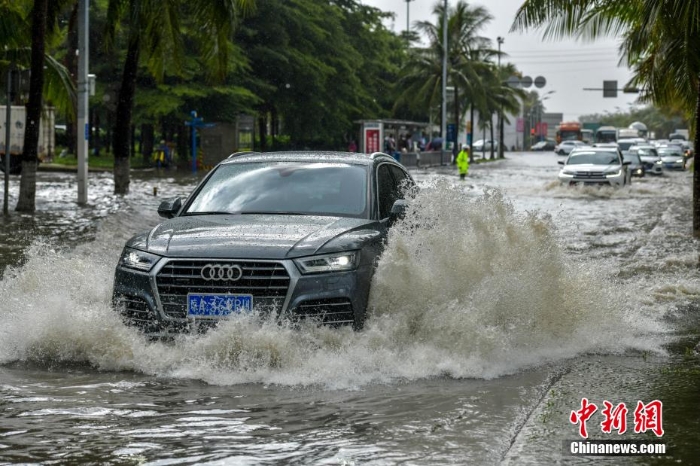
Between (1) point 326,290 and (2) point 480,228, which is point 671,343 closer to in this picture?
(2) point 480,228

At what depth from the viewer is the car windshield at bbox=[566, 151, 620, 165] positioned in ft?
120

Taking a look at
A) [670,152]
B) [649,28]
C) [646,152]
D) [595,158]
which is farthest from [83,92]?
[670,152]

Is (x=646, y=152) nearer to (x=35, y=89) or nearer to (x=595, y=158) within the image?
(x=595, y=158)

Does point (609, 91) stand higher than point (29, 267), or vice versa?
point (609, 91)

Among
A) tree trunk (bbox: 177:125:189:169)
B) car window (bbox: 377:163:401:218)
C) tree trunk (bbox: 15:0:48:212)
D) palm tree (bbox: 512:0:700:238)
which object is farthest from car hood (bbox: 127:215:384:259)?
tree trunk (bbox: 177:125:189:169)

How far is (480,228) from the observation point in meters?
8.77

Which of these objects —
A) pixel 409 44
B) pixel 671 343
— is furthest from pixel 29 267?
pixel 409 44

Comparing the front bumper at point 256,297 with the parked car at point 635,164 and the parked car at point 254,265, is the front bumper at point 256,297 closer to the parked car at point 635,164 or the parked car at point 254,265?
the parked car at point 254,265

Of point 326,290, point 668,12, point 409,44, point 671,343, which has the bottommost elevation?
point 671,343

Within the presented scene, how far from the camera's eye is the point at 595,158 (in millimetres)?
36781

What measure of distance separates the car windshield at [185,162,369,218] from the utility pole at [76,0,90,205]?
626 inches

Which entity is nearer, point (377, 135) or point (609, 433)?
point (609, 433)

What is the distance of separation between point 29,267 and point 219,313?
11.0 ft

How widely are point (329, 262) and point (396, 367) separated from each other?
85cm
